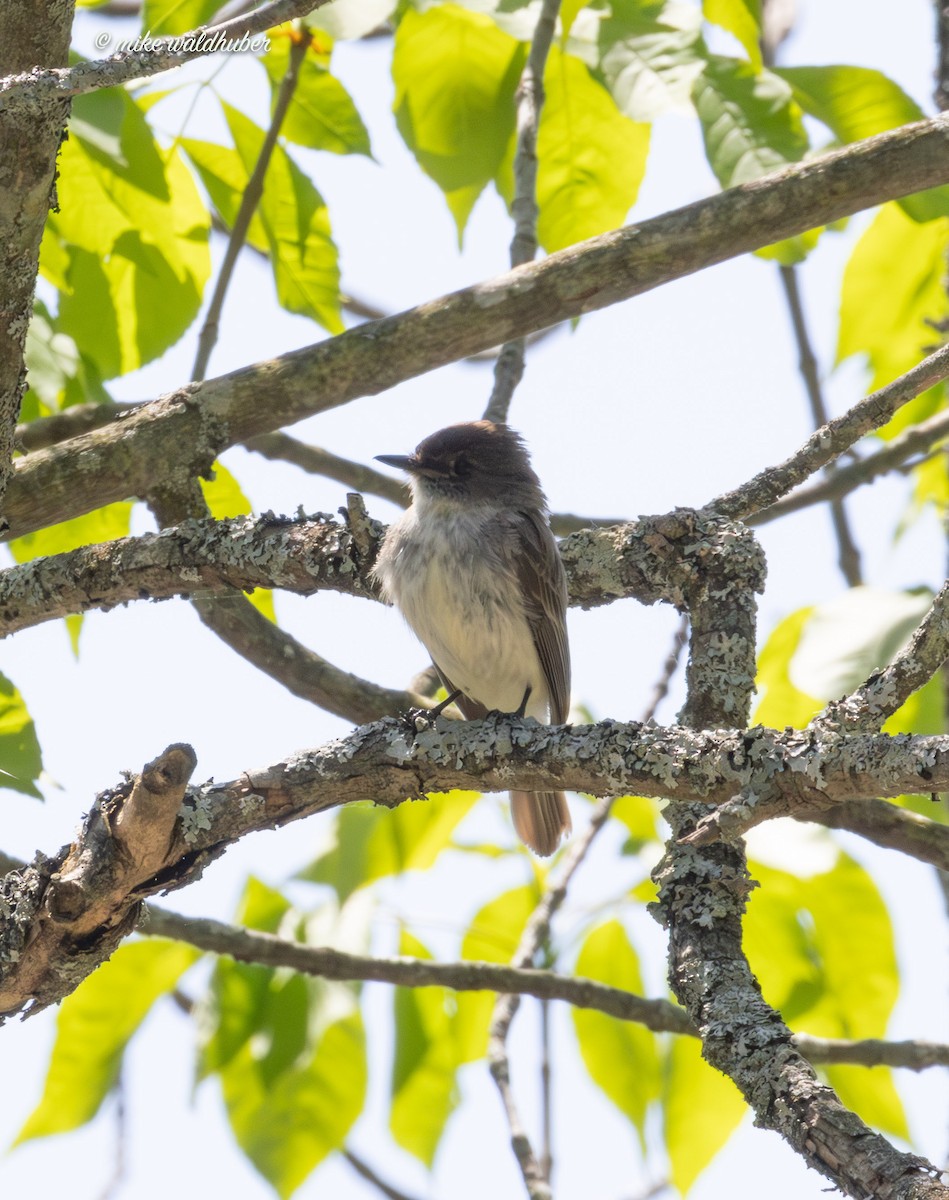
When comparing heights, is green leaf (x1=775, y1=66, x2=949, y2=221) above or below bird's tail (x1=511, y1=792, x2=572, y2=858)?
above

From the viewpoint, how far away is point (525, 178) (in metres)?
4.70

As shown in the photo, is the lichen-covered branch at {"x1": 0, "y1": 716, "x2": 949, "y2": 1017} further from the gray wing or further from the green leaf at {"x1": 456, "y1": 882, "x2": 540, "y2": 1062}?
the green leaf at {"x1": 456, "y1": 882, "x2": 540, "y2": 1062}

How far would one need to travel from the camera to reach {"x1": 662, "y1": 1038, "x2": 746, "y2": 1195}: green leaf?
164 inches

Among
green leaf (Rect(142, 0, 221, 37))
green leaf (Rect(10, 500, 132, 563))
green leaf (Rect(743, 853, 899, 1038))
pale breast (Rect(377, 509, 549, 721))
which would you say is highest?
green leaf (Rect(142, 0, 221, 37))

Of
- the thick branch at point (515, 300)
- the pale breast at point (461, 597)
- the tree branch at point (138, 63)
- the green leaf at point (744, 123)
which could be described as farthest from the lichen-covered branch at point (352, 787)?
the green leaf at point (744, 123)

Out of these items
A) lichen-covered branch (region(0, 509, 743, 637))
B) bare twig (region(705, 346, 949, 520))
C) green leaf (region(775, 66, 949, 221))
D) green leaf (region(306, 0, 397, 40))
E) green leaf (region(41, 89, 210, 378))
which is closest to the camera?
bare twig (region(705, 346, 949, 520))

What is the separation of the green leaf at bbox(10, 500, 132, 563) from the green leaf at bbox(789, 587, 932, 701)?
224cm

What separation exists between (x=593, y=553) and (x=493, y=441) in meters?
1.88

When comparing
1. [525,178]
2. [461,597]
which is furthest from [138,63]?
[461,597]

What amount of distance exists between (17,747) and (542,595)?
2.25 m

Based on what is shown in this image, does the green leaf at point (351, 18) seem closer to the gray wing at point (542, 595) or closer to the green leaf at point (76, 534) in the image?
the green leaf at point (76, 534)

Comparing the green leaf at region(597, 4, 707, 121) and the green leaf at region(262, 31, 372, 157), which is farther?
the green leaf at region(262, 31, 372, 157)

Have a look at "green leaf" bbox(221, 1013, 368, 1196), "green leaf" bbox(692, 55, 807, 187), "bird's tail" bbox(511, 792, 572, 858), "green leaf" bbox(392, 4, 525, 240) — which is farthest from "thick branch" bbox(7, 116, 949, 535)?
"bird's tail" bbox(511, 792, 572, 858)

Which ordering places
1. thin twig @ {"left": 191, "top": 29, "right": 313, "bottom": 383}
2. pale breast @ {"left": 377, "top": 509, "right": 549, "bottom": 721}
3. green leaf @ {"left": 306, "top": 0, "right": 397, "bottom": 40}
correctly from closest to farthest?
green leaf @ {"left": 306, "top": 0, "right": 397, "bottom": 40} → thin twig @ {"left": 191, "top": 29, "right": 313, "bottom": 383} → pale breast @ {"left": 377, "top": 509, "right": 549, "bottom": 721}
